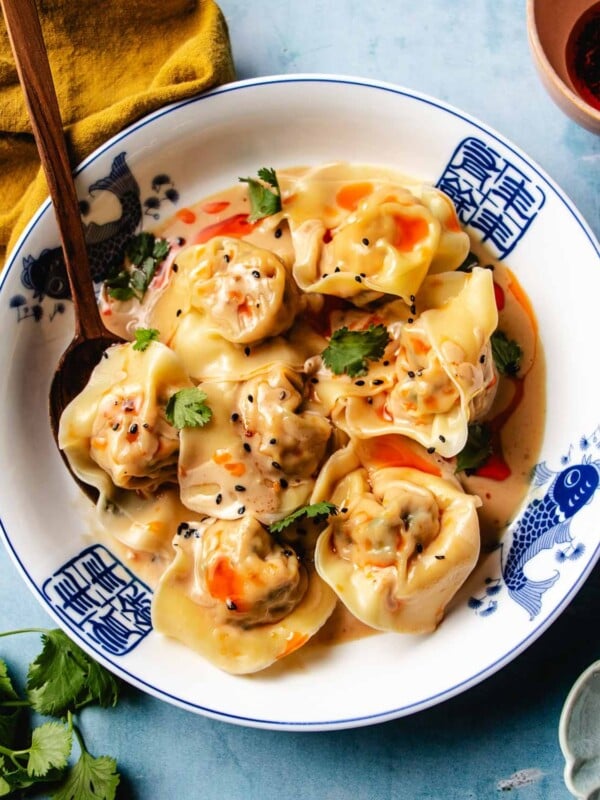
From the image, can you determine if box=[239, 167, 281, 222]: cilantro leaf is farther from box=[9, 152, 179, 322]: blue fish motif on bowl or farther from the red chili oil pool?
the red chili oil pool

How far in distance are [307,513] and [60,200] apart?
1.71 metres

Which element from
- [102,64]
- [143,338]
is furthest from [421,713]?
[102,64]

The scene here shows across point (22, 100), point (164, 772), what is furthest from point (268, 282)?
point (164, 772)

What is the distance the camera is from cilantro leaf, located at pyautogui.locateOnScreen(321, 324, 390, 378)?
3652mm

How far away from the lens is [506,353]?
371cm

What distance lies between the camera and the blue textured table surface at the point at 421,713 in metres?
3.79

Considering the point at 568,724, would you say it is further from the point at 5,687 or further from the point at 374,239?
the point at 5,687

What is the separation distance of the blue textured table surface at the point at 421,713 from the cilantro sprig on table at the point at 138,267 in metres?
1.02

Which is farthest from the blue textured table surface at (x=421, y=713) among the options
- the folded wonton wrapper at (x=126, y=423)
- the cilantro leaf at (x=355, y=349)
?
the cilantro leaf at (x=355, y=349)

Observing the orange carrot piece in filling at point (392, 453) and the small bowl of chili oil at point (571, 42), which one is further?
the orange carrot piece in filling at point (392, 453)

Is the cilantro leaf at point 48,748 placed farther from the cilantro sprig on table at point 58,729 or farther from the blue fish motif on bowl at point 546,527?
the blue fish motif on bowl at point 546,527

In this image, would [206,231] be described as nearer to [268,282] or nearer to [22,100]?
[268,282]

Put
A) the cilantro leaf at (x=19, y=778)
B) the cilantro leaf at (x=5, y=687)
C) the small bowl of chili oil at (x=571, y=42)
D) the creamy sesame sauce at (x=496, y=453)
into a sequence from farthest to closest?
the cilantro leaf at (x=5, y=687)
the cilantro leaf at (x=19, y=778)
the creamy sesame sauce at (x=496, y=453)
the small bowl of chili oil at (x=571, y=42)

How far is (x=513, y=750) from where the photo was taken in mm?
3789
